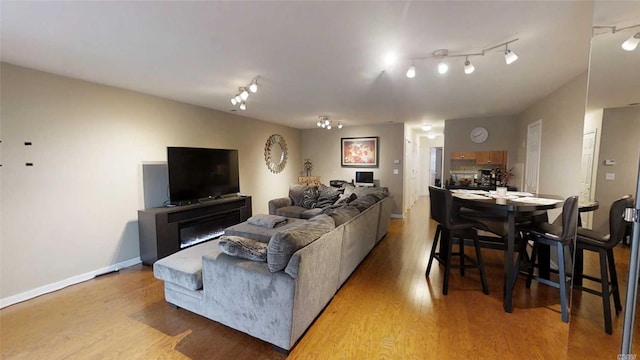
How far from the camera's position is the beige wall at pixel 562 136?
9.11 ft

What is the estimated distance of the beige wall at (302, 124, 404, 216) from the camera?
6.32 m

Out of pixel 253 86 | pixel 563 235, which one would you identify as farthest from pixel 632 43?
pixel 253 86

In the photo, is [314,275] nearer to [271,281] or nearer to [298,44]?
[271,281]

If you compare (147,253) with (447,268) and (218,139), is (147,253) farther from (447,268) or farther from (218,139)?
(447,268)

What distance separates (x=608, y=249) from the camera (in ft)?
5.59

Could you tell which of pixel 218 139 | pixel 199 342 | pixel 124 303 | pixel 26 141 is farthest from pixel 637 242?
pixel 218 139

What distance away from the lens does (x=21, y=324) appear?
2.19 meters

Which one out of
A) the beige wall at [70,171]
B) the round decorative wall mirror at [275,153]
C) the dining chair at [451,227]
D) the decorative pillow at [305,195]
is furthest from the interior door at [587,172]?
the round decorative wall mirror at [275,153]

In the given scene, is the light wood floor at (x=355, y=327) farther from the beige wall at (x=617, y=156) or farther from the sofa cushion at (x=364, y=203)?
the sofa cushion at (x=364, y=203)

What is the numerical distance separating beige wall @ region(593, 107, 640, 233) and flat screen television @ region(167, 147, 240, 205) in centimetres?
444

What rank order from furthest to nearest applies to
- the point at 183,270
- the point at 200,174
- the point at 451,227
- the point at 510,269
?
1. the point at 200,174
2. the point at 451,227
3. the point at 510,269
4. the point at 183,270

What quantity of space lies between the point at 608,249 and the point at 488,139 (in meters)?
4.42

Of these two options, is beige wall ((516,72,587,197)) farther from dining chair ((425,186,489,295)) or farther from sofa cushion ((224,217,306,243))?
sofa cushion ((224,217,306,243))

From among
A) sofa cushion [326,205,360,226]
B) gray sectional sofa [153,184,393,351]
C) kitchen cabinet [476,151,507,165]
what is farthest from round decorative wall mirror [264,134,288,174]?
kitchen cabinet [476,151,507,165]
